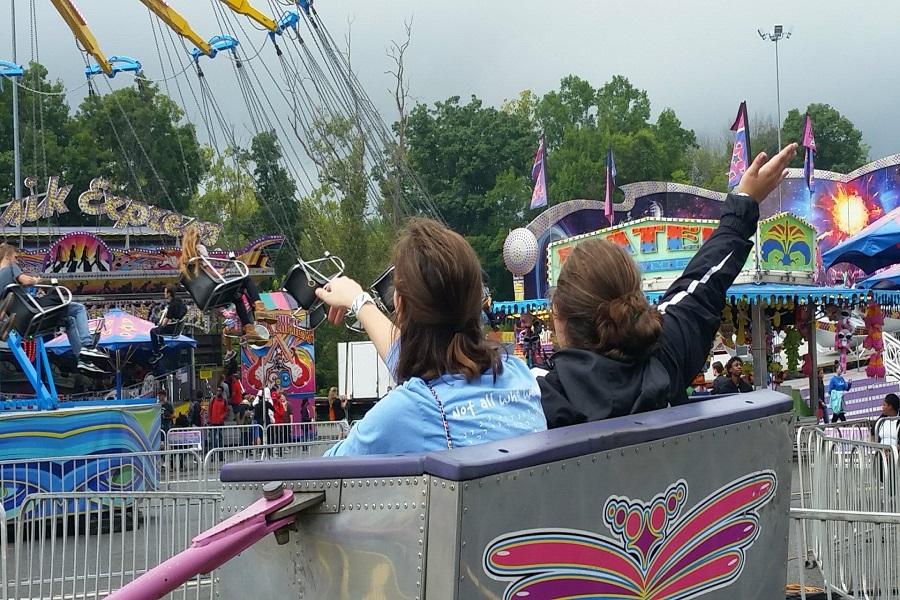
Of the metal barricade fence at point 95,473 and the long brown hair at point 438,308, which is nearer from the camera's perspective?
the long brown hair at point 438,308

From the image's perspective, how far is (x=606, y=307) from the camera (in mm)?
3570

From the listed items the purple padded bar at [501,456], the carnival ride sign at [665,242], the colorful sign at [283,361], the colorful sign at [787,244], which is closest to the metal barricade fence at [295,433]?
the carnival ride sign at [665,242]

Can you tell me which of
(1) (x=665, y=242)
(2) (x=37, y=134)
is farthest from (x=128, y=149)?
(1) (x=665, y=242)

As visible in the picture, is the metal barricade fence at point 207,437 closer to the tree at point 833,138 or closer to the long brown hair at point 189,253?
the long brown hair at point 189,253

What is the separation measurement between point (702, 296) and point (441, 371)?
4.56ft

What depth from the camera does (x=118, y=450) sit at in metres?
12.3

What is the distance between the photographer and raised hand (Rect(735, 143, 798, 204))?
13.9 ft

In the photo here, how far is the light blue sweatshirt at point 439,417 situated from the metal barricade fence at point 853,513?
243 cm

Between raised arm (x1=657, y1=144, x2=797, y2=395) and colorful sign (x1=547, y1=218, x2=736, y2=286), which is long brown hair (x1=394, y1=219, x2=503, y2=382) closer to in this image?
raised arm (x1=657, y1=144, x2=797, y2=395)

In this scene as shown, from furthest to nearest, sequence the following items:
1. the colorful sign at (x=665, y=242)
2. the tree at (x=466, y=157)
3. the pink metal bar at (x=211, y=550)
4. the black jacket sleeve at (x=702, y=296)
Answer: the tree at (x=466, y=157)
the colorful sign at (x=665, y=242)
the black jacket sleeve at (x=702, y=296)
the pink metal bar at (x=211, y=550)

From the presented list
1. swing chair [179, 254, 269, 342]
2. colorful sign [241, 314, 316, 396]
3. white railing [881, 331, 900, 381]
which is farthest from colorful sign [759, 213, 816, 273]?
colorful sign [241, 314, 316, 396]

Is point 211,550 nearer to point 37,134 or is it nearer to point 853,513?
point 853,513

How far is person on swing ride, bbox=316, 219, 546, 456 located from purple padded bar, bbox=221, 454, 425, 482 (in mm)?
133

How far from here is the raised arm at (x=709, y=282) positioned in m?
3.82
